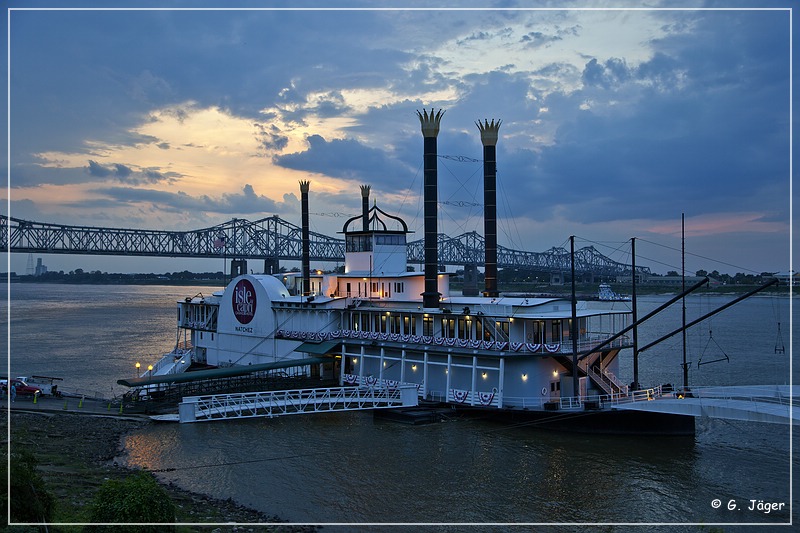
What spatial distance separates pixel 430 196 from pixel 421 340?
869 centimetres

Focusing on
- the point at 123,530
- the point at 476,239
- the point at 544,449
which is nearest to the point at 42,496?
the point at 123,530

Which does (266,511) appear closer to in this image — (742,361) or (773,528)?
(773,528)

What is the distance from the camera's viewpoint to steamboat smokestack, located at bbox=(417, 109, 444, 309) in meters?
35.3

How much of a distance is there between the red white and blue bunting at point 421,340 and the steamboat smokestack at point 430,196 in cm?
259

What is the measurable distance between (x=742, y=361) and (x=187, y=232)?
111 meters

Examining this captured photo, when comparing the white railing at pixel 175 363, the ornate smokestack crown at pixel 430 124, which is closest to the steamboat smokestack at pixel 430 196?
the ornate smokestack crown at pixel 430 124

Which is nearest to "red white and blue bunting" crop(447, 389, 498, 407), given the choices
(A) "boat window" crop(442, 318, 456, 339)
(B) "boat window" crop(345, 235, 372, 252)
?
(A) "boat window" crop(442, 318, 456, 339)

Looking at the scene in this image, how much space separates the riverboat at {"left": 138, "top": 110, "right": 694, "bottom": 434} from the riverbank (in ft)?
26.5

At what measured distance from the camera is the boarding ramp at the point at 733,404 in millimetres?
22844

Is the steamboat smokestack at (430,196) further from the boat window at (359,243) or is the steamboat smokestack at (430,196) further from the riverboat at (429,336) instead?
the boat window at (359,243)

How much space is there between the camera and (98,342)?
69.7 meters

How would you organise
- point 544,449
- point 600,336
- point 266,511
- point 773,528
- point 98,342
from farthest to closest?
point 98,342 → point 600,336 → point 544,449 → point 266,511 → point 773,528

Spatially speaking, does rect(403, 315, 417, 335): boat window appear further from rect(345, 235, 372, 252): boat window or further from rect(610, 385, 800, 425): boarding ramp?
rect(610, 385, 800, 425): boarding ramp

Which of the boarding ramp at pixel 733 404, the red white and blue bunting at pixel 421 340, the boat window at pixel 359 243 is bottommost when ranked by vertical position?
the boarding ramp at pixel 733 404
